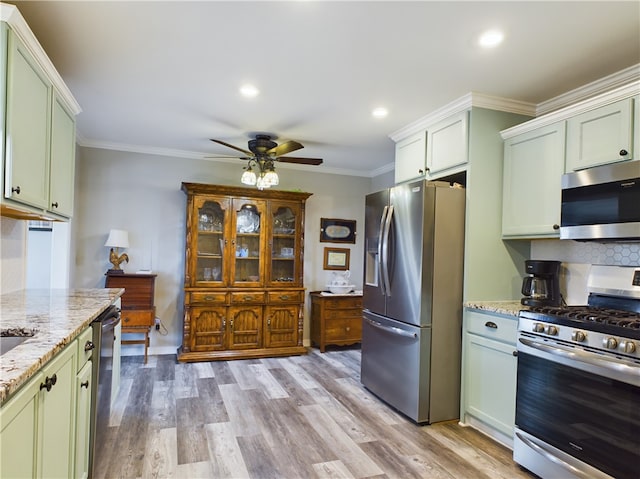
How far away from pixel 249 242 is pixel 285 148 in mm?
1508

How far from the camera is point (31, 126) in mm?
1979

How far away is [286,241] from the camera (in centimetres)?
504

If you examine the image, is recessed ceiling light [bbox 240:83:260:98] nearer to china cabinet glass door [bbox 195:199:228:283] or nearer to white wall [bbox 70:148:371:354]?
china cabinet glass door [bbox 195:199:228:283]

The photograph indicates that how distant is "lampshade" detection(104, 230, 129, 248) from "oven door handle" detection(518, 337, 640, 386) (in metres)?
3.93

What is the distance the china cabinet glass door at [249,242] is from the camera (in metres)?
4.77

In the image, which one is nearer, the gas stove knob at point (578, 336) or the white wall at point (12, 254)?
the gas stove knob at point (578, 336)

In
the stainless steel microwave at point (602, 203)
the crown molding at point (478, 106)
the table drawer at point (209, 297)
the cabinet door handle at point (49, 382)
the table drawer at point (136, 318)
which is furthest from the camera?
the table drawer at point (209, 297)

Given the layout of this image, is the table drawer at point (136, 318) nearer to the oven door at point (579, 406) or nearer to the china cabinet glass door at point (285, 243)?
the china cabinet glass door at point (285, 243)

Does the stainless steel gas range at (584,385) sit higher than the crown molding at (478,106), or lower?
lower

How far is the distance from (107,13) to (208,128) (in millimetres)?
1829

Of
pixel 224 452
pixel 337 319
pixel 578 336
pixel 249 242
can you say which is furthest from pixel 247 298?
pixel 578 336

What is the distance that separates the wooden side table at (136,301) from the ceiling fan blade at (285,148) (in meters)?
1.85

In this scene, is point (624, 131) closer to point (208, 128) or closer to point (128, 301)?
point (208, 128)

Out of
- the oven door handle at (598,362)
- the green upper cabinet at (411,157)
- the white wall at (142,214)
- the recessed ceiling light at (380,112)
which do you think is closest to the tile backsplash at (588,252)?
the oven door handle at (598,362)
